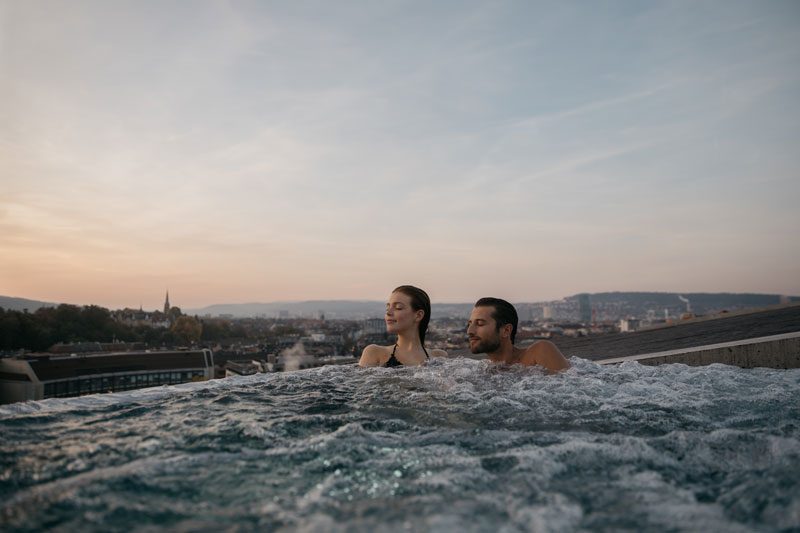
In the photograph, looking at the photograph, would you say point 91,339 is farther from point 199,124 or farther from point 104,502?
point 104,502

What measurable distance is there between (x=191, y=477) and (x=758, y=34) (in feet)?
52.9

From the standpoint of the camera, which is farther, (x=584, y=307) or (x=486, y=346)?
(x=584, y=307)

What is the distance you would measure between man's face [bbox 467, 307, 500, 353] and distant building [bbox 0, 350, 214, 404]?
11.8 metres

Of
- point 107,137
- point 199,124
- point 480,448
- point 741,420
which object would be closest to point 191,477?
point 480,448

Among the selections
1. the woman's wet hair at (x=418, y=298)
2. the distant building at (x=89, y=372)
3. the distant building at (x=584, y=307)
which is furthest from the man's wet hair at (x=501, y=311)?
the distant building at (x=584, y=307)

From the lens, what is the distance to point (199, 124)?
17406mm

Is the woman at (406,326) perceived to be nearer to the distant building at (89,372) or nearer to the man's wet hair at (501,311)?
the man's wet hair at (501,311)

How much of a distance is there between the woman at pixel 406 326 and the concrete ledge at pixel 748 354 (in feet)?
8.44

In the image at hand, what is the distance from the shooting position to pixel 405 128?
19766 mm

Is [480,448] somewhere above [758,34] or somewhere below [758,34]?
below

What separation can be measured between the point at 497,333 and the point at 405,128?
16.3 metres

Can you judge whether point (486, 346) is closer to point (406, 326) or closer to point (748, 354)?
point (406, 326)

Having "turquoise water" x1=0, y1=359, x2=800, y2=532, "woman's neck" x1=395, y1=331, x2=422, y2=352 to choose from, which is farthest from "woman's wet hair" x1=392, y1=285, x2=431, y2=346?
"turquoise water" x1=0, y1=359, x2=800, y2=532

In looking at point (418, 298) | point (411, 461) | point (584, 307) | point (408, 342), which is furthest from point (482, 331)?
point (584, 307)
